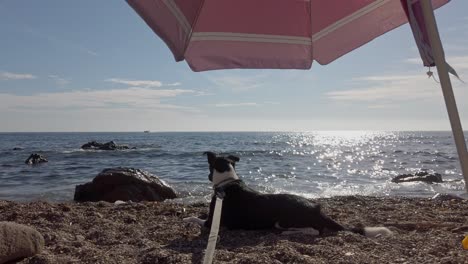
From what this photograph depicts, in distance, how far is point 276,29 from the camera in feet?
11.2

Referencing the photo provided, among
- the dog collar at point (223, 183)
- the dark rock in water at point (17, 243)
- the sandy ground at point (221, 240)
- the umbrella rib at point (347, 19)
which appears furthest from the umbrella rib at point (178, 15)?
the dog collar at point (223, 183)

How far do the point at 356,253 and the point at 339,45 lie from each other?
2084mm

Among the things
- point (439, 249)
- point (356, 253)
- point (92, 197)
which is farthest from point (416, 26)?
point (92, 197)

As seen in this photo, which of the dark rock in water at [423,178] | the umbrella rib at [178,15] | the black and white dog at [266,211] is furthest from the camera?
the dark rock in water at [423,178]

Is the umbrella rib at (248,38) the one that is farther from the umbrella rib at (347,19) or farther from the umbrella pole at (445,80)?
the umbrella pole at (445,80)

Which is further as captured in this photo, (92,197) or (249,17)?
(92,197)

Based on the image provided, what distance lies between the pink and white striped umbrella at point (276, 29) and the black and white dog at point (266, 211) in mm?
2329

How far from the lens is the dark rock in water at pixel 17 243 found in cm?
395

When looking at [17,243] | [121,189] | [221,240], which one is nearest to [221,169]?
[221,240]

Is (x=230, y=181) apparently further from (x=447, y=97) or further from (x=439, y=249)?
(x=447, y=97)

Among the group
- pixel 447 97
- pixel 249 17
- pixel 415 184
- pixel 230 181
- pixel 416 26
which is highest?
pixel 249 17

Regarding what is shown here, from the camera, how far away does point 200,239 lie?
513 centimetres

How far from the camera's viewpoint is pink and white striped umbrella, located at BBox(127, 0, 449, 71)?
307 cm

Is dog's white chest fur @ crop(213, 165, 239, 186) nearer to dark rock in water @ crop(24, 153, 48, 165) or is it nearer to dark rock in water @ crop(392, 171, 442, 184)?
dark rock in water @ crop(392, 171, 442, 184)
